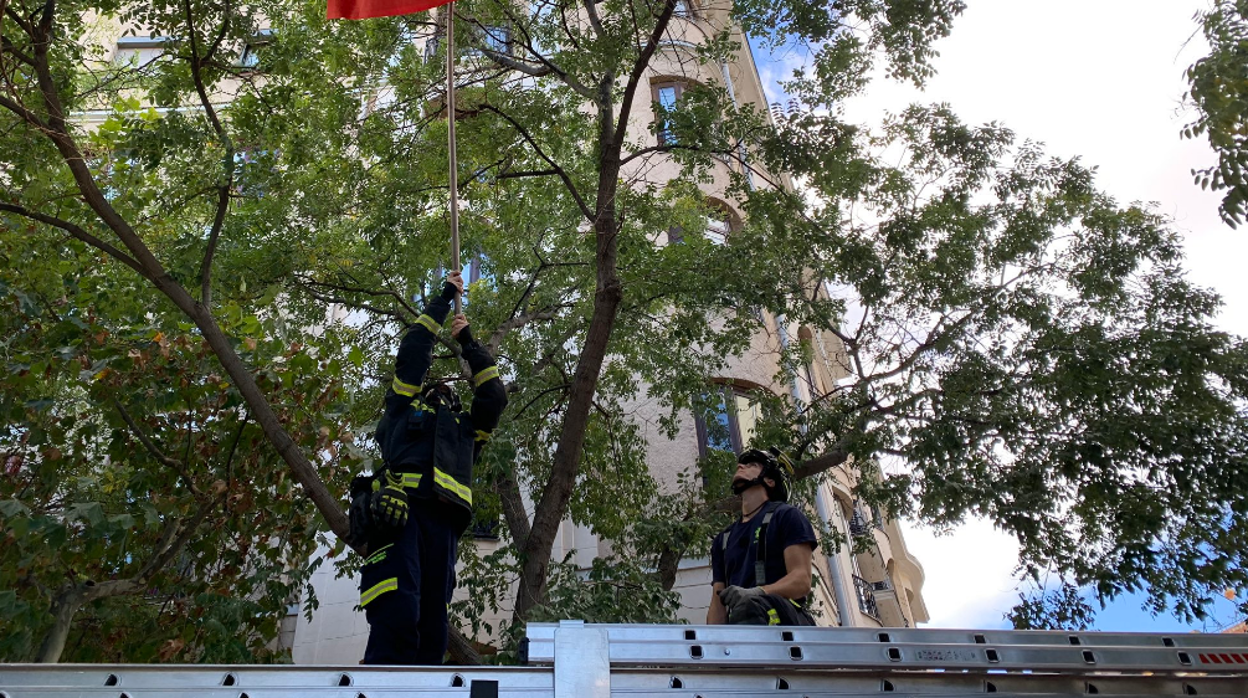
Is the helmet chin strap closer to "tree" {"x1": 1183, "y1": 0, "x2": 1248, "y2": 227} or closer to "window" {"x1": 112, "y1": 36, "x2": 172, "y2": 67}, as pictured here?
"tree" {"x1": 1183, "y1": 0, "x2": 1248, "y2": 227}

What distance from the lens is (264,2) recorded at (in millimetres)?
8398

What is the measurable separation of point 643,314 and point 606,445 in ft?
5.61

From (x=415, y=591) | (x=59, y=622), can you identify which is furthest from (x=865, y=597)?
(x=415, y=591)

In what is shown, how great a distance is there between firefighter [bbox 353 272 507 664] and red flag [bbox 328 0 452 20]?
7.78 ft

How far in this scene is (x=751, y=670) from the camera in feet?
8.25

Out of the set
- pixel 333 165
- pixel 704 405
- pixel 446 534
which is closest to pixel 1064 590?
pixel 704 405

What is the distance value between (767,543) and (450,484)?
1.83 metres

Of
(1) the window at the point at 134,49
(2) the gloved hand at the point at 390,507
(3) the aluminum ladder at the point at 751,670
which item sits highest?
(1) the window at the point at 134,49

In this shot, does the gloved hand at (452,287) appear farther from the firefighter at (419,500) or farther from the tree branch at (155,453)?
the tree branch at (155,453)

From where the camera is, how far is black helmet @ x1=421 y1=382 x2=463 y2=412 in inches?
220

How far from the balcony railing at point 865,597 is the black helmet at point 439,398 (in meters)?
11.1

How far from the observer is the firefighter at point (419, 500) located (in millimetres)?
4609

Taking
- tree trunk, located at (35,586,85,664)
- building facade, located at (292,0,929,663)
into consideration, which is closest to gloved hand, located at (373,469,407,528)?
tree trunk, located at (35,586,85,664)

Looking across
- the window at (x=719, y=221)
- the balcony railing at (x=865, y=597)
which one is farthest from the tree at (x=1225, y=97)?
the balcony railing at (x=865, y=597)
